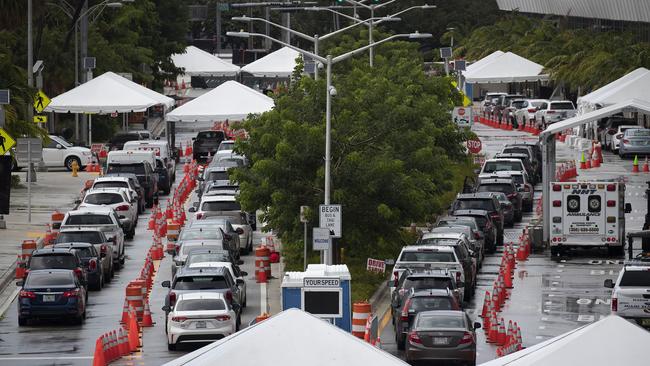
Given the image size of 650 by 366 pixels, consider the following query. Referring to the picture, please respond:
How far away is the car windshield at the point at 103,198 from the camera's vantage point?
51.7 m

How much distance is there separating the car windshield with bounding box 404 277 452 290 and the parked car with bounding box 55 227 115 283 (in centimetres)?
1072

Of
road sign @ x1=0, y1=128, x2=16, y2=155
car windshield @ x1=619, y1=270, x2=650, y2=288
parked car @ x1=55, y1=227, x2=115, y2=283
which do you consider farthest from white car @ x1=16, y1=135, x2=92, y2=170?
car windshield @ x1=619, y1=270, x2=650, y2=288

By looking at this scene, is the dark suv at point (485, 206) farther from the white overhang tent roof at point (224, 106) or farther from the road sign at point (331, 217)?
the white overhang tent roof at point (224, 106)

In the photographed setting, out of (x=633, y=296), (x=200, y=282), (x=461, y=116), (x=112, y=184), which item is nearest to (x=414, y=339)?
(x=633, y=296)

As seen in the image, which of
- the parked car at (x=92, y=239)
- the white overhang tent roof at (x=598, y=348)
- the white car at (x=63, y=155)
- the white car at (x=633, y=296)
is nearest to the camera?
the white overhang tent roof at (x=598, y=348)

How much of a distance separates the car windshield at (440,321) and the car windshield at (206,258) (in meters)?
8.84

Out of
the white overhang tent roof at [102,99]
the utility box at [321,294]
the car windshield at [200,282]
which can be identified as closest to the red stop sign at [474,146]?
the white overhang tent roof at [102,99]

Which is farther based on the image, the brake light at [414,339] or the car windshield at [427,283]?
the car windshield at [427,283]

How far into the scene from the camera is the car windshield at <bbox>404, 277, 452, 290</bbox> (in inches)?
1367

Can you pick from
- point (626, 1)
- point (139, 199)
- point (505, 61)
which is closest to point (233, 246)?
point (139, 199)

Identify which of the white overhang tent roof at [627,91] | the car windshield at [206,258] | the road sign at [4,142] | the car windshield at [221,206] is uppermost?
the white overhang tent roof at [627,91]

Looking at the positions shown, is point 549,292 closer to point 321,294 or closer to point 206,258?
point 206,258

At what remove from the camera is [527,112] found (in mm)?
93062

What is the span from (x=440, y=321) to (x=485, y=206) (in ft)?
65.6
